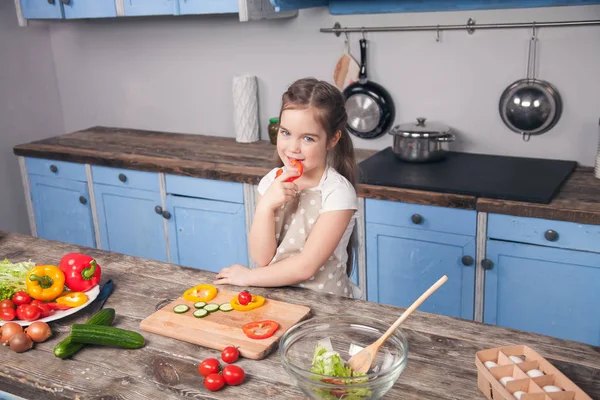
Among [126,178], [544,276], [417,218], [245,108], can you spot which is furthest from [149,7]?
[544,276]

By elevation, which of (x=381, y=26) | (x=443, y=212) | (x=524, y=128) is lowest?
(x=443, y=212)

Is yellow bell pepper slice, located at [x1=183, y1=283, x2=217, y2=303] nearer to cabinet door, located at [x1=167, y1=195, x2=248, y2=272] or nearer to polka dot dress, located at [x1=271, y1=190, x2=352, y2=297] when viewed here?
polka dot dress, located at [x1=271, y1=190, x2=352, y2=297]

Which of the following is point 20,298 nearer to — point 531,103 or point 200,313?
point 200,313

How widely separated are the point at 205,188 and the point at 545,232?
57.1 inches

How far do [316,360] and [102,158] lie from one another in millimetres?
2304

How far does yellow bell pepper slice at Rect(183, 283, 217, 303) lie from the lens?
1.51 metres

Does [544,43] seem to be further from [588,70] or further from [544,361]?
[544,361]

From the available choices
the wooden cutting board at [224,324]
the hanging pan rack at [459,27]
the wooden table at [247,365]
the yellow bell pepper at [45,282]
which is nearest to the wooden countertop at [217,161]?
the hanging pan rack at [459,27]

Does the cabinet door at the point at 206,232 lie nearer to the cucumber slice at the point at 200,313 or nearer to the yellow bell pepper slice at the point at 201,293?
the yellow bell pepper slice at the point at 201,293

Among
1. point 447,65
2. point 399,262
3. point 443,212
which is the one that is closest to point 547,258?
point 443,212

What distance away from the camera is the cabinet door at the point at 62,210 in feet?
11.0

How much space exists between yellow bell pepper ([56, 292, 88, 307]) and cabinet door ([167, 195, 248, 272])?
1.35 meters

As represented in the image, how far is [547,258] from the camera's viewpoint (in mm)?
2230

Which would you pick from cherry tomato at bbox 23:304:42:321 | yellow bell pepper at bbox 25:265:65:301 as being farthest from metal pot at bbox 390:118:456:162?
cherry tomato at bbox 23:304:42:321
